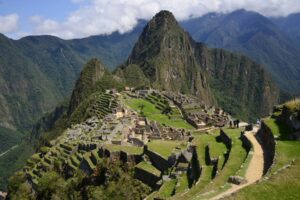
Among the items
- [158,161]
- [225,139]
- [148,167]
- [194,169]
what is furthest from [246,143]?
[148,167]

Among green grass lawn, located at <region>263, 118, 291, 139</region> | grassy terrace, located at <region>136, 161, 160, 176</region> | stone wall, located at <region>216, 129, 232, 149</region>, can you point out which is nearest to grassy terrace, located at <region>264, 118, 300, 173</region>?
green grass lawn, located at <region>263, 118, 291, 139</region>

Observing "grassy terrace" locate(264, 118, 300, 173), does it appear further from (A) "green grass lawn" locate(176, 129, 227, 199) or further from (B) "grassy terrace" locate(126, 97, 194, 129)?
(B) "grassy terrace" locate(126, 97, 194, 129)

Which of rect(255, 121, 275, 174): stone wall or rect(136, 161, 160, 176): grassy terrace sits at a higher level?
rect(255, 121, 275, 174): stone wall

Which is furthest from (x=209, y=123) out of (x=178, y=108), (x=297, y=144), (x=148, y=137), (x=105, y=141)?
(x=297, y=144)

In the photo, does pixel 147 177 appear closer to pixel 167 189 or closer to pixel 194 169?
pixel 194 169

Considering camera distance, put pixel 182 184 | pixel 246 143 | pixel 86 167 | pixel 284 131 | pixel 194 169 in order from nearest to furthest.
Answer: pixel 284 131, pixel 182 184, pixel 194 169, pixel 246 143, pixel 86 167

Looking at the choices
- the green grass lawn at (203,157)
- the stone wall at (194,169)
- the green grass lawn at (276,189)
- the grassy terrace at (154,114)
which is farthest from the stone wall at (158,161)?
the grassy terrace at (154,114)

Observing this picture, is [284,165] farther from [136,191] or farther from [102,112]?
[102,112]
